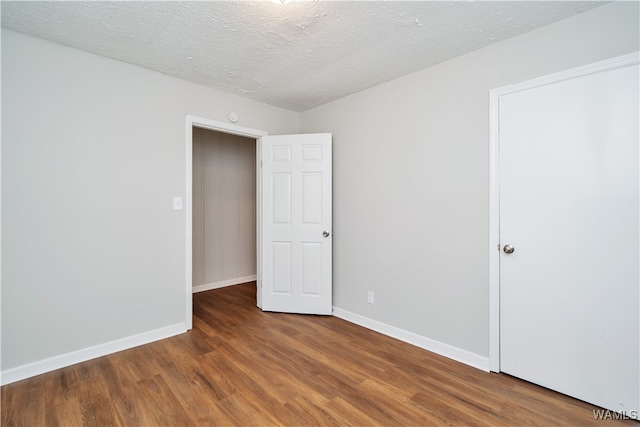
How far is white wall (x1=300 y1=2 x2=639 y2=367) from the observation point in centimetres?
197

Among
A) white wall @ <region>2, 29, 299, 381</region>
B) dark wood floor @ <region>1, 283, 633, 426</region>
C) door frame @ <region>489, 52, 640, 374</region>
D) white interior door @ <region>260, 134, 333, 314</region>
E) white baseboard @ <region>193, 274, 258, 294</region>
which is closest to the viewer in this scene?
dark wood floor @ <region>1, 283, 633, 426</region>

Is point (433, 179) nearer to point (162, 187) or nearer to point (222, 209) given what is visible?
point (162, 187)

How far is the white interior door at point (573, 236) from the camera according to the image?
1.71 meters

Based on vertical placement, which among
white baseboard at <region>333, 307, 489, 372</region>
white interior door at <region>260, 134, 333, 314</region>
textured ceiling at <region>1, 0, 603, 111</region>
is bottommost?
white baseboard at <region>333, 307, 489, 372</region>

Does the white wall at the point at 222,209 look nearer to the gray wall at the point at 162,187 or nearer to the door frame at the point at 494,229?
the gray wall at the point at 162,187

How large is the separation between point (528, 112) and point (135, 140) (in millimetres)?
3110

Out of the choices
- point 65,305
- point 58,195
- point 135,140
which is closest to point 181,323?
point 65,305

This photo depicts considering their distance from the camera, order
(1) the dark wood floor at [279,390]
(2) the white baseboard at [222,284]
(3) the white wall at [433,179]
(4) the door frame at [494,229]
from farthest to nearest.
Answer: (2) the white baseboard at [222,284] < (4) the door frame at [494,229] < (3) the white wall at [433,179] < (1) the dark wood floor at [279,390]

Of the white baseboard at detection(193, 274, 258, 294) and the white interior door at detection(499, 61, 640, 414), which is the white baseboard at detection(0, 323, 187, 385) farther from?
the white interior door at detection(499, 61, 640, 414)

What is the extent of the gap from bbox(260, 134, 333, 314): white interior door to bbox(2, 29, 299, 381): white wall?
0.92 metres

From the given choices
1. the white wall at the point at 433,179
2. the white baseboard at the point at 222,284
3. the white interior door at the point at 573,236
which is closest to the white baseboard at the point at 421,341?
the white wall at the point at 433,179

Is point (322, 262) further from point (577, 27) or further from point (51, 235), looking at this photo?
point (577, 27)

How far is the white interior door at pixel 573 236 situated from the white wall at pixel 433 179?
16 cm

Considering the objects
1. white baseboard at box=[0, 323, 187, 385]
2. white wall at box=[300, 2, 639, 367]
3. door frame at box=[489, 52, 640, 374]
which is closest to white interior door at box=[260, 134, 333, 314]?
white wall at box=[300, 2, 639, 367]
